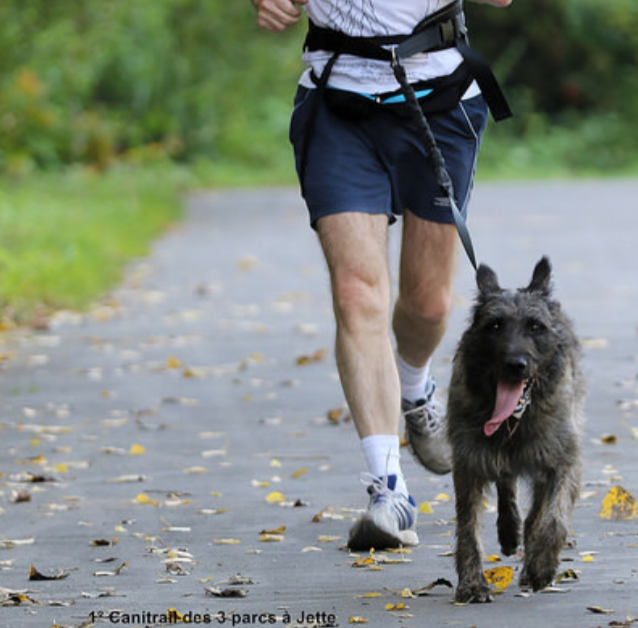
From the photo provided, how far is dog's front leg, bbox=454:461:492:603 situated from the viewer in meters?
5.35

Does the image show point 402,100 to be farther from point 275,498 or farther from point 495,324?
point 275,498

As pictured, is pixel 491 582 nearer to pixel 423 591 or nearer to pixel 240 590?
pixel 423 591

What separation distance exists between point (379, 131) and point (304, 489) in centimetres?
163

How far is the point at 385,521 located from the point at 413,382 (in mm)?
1332

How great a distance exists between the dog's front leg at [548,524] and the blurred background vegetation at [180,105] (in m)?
8.41

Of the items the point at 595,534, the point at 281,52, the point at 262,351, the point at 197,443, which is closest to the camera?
the point at 595,534

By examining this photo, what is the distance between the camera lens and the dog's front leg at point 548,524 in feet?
17.5

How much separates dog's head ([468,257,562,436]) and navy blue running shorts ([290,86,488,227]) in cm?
100

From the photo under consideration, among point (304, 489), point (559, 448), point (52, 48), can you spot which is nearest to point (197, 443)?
point (304, 489)

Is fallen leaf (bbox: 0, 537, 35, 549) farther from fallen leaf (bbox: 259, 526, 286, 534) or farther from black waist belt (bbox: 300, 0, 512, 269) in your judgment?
black waist belt (bbox: 300, 0, 512, 269)

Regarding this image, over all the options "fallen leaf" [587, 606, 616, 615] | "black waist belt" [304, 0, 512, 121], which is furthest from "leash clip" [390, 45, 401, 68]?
"fallen leaf" [587, 606, 616, 615]

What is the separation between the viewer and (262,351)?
38.7ft

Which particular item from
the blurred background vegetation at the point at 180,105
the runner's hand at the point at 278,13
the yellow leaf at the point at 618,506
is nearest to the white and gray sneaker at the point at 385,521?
the yellow leaf at the point at 618,506

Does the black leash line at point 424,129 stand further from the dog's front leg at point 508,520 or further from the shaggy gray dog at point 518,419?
the dog's front leg at point 508,520
